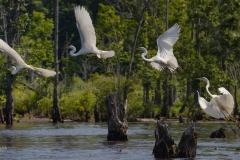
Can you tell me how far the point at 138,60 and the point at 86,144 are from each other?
1995 cm

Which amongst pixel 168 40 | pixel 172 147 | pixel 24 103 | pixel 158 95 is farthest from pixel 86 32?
pixel 158 95

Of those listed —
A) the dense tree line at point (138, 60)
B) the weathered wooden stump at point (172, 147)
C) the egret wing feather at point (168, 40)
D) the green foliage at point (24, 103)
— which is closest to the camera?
the weathered wooden stump at point (172, 147)

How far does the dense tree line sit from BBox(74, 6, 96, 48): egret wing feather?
37.4ft

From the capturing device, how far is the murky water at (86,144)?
21.4m

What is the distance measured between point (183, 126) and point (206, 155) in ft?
40.1

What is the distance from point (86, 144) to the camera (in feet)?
81.0

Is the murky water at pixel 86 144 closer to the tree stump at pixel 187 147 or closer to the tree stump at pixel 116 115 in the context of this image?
the tree stump at pixel 116 115

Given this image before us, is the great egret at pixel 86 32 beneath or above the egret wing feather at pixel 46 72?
above

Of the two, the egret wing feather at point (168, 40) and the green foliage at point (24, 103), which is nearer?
the egret wing feather at point (168, 40)

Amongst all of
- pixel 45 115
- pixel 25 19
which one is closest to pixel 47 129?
pixel 25 19

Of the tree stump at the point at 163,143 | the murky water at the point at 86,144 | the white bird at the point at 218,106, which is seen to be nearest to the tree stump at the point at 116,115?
the murky water at the point at 86,144

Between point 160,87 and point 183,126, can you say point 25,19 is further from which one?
point 160,87

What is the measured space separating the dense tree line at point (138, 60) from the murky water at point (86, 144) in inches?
229

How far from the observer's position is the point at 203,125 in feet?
114
